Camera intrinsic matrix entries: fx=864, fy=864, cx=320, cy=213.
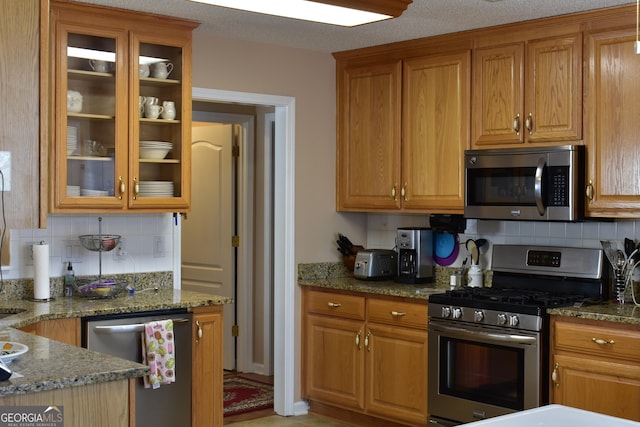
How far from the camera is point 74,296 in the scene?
4633mm

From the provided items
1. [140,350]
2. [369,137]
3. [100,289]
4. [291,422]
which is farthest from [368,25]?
[291,422]

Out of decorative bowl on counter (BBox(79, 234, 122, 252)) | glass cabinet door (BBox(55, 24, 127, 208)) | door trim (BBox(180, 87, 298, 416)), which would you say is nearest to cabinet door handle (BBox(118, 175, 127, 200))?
glass cabinet door (BBox(55, 24, 127, 208))

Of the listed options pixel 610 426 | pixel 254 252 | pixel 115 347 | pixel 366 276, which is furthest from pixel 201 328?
pixel 610 426

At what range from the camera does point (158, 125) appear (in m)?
4.73

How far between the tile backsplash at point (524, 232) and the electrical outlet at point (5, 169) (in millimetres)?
3159

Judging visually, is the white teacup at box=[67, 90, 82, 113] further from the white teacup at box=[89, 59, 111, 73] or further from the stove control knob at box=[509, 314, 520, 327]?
the stove control knob at box=[509, 314, 520, 327]

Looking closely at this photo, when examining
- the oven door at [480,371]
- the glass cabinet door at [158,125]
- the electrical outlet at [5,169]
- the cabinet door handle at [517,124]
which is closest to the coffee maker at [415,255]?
the oven door at [480,371]

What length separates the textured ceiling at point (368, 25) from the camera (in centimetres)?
429

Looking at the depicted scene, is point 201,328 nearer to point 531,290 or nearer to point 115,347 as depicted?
point 115,347

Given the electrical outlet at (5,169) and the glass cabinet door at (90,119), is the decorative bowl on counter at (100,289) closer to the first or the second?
the glass cabinet door at (90,119)

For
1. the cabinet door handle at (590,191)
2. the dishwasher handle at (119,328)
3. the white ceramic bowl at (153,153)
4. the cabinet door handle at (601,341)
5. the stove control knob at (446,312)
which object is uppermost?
the white ceramic bowl at (153,153)

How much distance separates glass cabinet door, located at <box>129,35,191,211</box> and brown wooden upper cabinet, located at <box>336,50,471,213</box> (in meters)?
1.28

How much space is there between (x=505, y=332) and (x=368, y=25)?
184cm

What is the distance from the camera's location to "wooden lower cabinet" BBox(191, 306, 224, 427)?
14.8 ft
